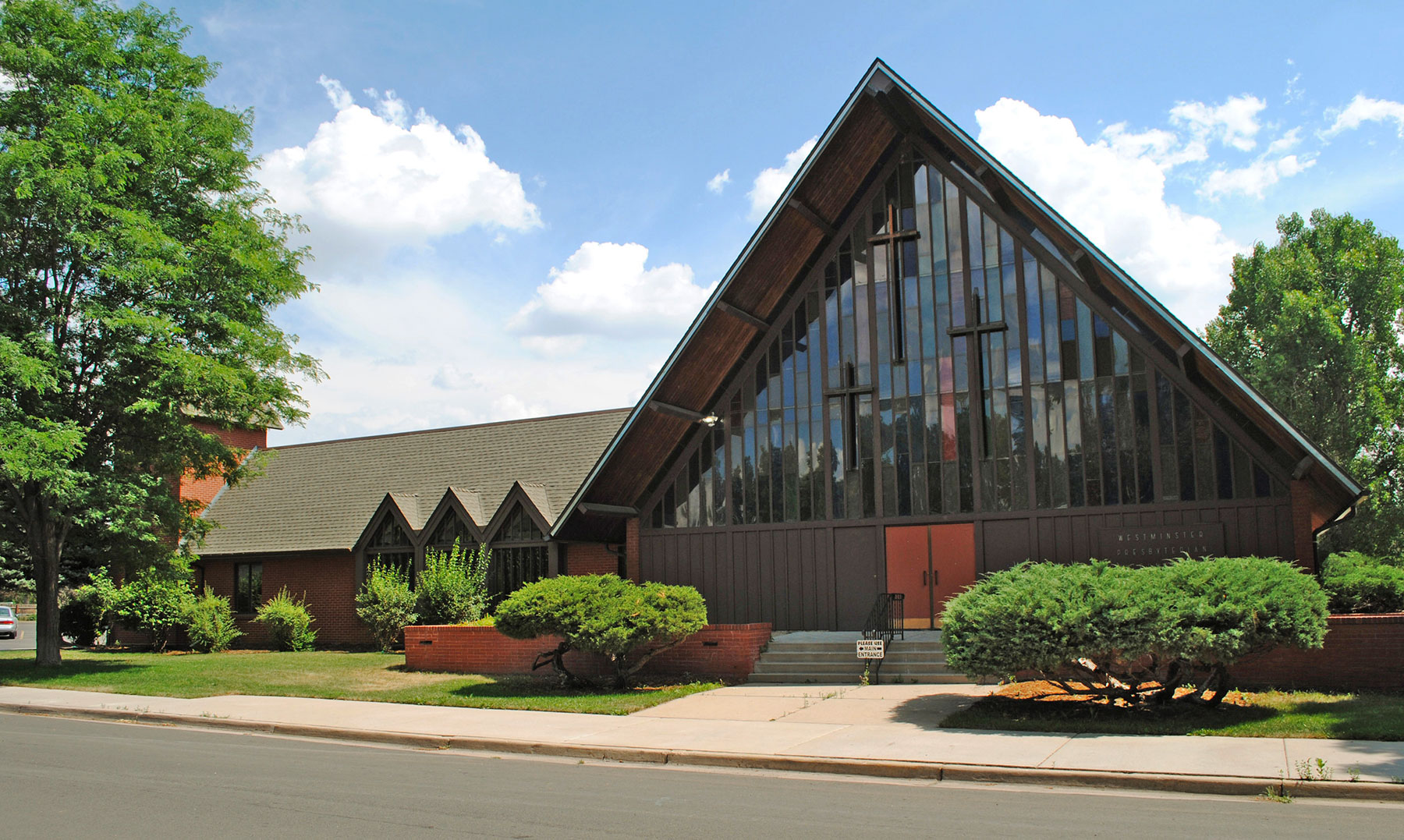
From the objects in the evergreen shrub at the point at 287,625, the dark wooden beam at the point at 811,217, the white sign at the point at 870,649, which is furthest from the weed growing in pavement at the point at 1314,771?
the evergreen shrub at the point at 287,625

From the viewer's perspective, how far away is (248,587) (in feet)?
98.3

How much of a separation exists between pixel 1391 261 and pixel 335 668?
38.0m

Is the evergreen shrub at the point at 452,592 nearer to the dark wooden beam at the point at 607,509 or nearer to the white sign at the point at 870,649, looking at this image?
the dark wooden beam at the point at 607,509

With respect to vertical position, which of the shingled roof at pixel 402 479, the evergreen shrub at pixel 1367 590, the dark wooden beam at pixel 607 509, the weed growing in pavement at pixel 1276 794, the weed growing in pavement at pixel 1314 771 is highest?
the shingled roof at pixel 402 479

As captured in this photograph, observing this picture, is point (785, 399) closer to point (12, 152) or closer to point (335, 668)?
point (335, 668)

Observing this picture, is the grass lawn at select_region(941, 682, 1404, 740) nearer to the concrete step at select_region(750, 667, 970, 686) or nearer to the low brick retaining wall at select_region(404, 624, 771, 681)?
the concrete step at select_region(750, 667, 970, 686)

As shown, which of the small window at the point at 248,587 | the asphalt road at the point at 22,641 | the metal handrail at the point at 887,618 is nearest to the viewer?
the metal handrail at the point at 887,618

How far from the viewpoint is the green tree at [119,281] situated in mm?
20344

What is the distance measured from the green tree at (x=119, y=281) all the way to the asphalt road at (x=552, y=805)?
450 inches

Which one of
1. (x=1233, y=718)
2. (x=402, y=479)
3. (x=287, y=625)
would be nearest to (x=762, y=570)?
(x=1233, y=718)

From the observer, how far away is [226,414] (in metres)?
22.9

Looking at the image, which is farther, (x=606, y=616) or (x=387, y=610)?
(x=387, y=610)

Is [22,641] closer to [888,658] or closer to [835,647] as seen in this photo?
[835,647]

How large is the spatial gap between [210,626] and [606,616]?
56.3ft
